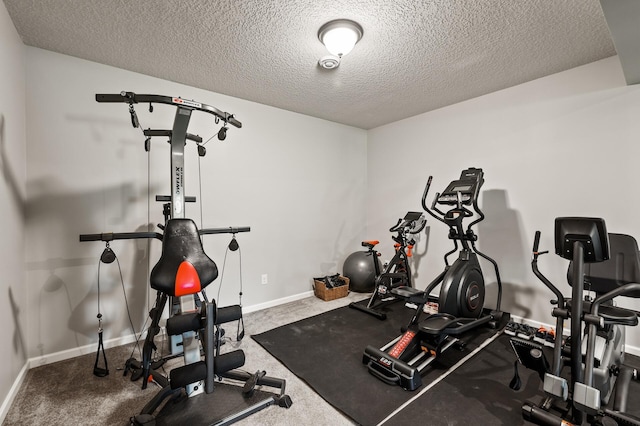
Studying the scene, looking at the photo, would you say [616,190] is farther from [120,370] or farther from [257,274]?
[120,370]

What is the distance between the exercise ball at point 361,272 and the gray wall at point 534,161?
685 millimetres

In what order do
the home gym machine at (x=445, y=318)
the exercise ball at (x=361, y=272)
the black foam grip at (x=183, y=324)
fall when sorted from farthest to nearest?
the exercise ball at (x=361, y=272) → the home gym machine at (x=445, y=318) → the black foam grip at (x=183, y=324)

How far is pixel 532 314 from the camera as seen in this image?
299 cm

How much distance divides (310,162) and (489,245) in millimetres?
2500

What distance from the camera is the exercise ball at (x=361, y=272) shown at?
156 inches

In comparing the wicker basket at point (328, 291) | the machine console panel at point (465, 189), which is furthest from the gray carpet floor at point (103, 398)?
the machine console panel at point (465, 189)

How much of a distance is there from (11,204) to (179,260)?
4.16ft

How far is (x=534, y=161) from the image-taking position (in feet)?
9.76

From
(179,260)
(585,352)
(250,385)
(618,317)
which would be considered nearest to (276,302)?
(250,385)

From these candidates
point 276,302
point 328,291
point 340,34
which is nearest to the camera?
point 340,34

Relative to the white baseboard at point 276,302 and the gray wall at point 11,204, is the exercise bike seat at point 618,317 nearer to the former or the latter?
the white baseboard at point 276,302

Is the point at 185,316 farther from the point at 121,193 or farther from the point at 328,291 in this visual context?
the point at 328,291

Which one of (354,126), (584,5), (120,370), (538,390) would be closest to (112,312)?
(120,370)

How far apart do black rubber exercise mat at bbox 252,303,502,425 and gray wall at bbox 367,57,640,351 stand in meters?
0.90
